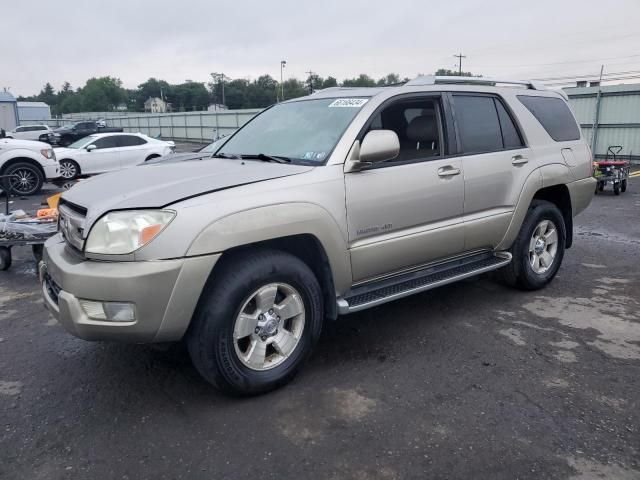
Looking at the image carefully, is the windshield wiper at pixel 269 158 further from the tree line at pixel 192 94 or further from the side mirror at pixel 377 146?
the tree line at pixel 192 94

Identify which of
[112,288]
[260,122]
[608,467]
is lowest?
[608,467]

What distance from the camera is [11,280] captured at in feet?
19.0

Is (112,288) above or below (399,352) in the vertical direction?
above

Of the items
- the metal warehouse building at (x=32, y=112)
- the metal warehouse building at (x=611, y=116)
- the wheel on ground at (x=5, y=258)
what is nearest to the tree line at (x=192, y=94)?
the metal warehouse building at (x=32, y=112)

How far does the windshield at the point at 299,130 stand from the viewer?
366cm

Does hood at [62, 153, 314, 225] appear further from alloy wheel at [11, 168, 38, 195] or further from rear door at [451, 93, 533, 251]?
alloy wheel at [11, 168, 38, 195]

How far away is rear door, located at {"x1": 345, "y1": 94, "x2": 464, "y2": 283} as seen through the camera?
3.53m

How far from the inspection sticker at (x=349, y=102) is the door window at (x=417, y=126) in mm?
303

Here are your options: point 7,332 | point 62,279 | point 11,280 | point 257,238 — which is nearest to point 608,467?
point 257,238

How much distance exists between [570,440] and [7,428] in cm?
303

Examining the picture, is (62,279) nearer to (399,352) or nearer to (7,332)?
(7,332)

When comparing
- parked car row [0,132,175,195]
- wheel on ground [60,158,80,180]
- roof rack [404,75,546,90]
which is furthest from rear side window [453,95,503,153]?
wheel on ground [60,158,80,180]

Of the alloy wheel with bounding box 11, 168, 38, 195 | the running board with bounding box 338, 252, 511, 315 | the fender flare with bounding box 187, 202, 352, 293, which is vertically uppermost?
the fender flare with bounding box 187, 202, 352, 293

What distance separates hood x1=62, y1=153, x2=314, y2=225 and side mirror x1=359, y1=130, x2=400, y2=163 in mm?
375
